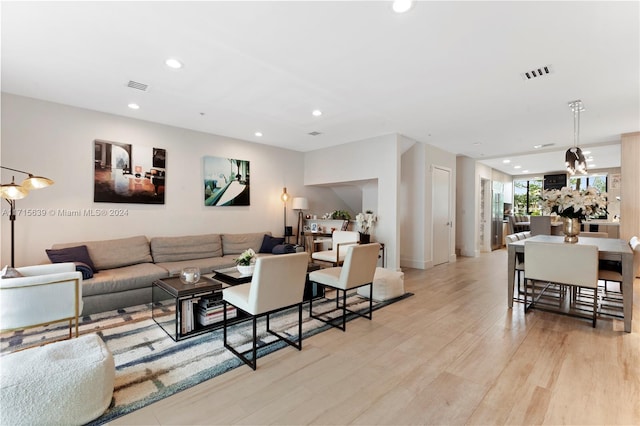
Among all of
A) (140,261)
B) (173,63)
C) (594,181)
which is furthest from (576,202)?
(594,181)

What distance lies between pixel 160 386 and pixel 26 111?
4.05 metres

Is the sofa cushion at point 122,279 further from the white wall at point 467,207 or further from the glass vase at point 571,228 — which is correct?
the white wall at point 467,207

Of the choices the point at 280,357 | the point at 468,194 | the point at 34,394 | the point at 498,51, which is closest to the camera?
the point at 34,394

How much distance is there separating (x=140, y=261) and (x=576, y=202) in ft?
19.3

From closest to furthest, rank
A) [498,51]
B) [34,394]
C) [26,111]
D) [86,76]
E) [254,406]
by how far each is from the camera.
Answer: [34,394] < [254,406] < [498,51] < [86,76] < [26,111]

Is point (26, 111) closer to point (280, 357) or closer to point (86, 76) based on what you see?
point (86, 76)

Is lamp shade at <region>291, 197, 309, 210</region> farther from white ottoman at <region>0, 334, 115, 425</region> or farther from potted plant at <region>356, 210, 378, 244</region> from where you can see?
white ottoman at <region>0, 334, 115, 425</region>

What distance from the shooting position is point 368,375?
2.15 meters

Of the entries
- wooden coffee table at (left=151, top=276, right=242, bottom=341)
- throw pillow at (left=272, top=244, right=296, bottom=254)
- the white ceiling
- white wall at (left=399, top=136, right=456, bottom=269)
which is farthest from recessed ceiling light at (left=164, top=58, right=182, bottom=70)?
white wall at (left=399, top=136, right=456, bottom=269)

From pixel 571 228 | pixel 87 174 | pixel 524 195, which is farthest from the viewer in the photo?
pixel 524 195

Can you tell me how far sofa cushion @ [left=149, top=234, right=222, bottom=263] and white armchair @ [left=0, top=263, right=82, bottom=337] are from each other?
1.96 m

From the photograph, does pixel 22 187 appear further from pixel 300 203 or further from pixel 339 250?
pixel 300 203

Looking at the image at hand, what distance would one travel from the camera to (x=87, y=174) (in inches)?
164

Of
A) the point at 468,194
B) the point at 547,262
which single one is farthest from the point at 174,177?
the point at 468,194
